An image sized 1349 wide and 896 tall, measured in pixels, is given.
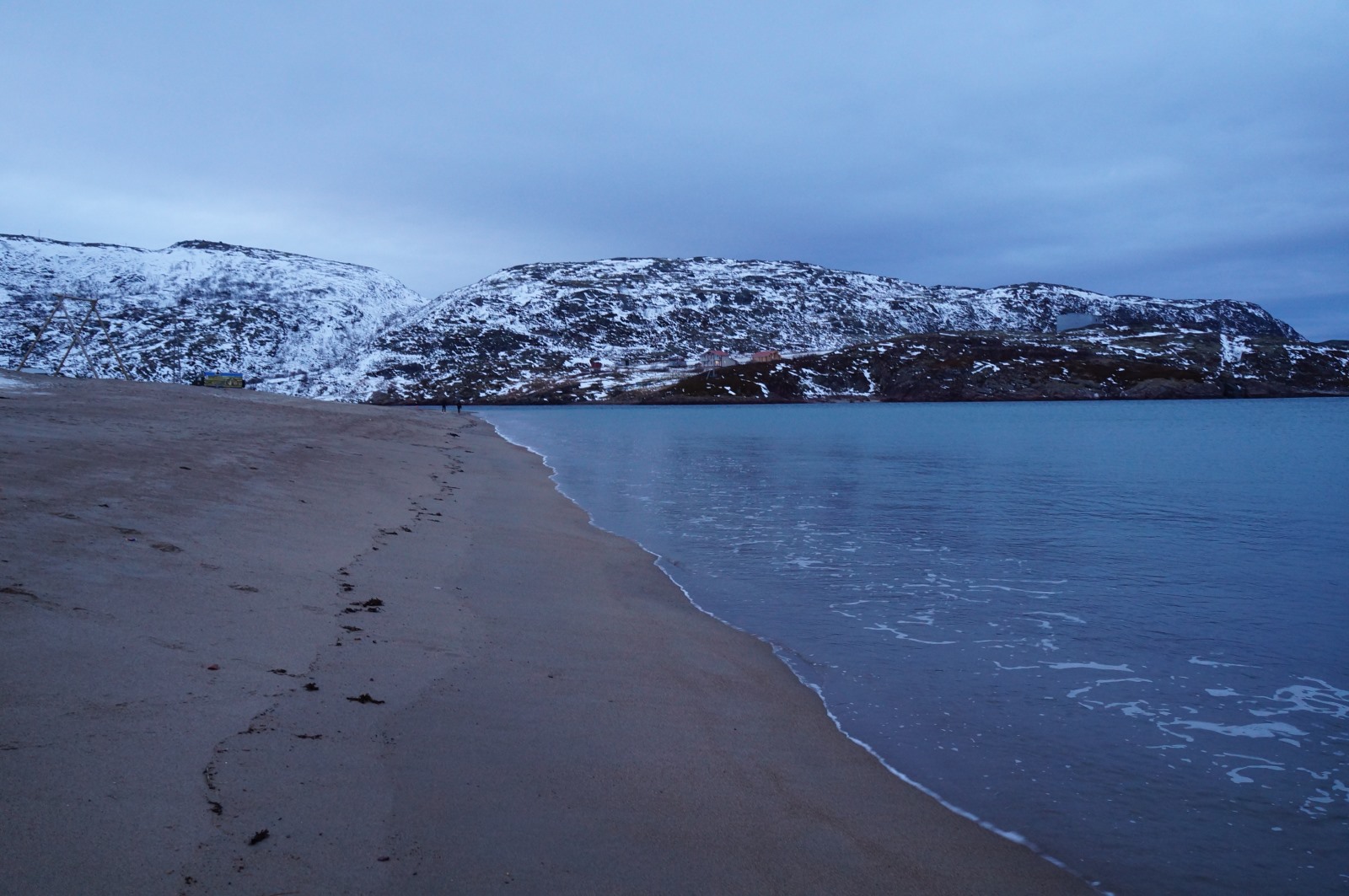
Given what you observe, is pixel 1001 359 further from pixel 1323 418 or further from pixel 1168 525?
pixel 1168 525

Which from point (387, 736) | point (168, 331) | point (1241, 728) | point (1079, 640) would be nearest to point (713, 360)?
point (168, 331)

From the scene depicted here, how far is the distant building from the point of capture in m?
172

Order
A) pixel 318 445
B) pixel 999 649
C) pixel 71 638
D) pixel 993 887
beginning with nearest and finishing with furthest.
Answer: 1. pixel 993 887
2. pixel 71 638
3. pixel 999 649
4. pixel 318 445

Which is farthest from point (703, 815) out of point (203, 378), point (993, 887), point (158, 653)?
point (203, 378)

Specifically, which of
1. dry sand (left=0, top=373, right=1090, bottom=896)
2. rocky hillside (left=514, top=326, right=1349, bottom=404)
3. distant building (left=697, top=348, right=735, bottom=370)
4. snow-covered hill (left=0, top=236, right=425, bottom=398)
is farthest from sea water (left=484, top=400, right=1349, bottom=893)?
distant building (left=697, top=348, right=735, bottom=370)

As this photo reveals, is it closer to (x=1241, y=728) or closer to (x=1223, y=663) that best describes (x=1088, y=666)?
(x=1223, y=663)

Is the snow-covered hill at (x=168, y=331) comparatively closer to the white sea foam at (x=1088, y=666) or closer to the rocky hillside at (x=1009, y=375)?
the rocky hillside at (x=1009, y=375)

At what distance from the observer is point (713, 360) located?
181 metres

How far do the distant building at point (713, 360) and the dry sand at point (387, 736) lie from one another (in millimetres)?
157614

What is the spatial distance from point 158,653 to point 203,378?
79.6 meters

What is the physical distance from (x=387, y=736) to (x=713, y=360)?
177790 mm

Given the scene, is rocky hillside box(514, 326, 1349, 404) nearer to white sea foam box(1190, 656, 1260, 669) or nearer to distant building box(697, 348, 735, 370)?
distant building box(697, 348, 735, 370)

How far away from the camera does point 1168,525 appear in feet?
56.4

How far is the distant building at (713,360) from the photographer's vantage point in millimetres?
171875
